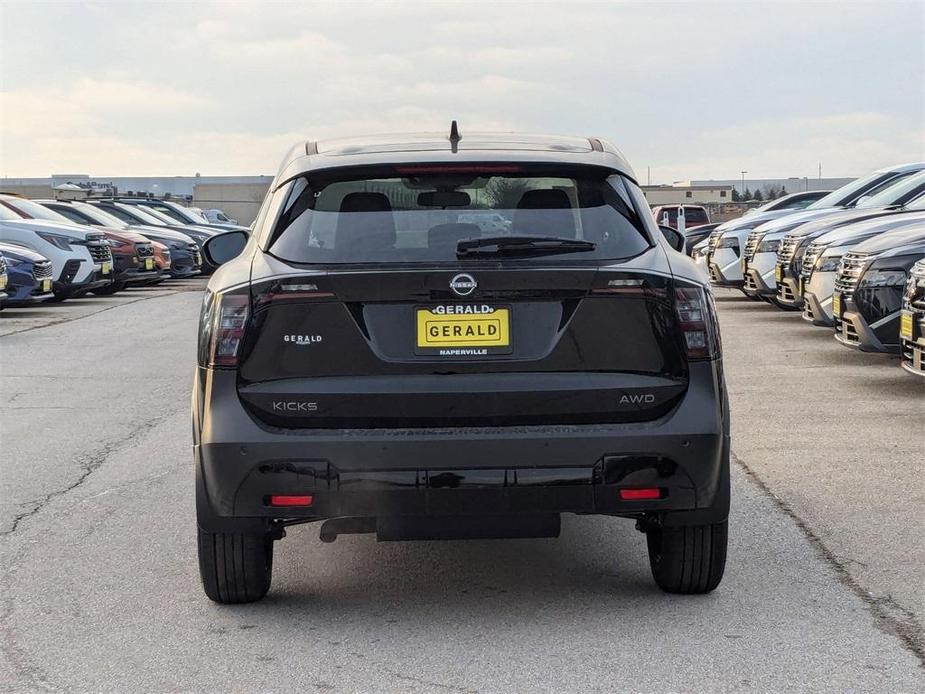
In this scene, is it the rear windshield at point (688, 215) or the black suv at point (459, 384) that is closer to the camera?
the black suv at point (459, 384)

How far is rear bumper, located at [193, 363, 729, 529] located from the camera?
180 inches

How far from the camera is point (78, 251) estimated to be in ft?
72.5

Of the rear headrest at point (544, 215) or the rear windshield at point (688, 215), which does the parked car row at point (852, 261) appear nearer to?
the rear headrest at point (544, 215)

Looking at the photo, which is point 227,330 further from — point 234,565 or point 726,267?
point 726,267

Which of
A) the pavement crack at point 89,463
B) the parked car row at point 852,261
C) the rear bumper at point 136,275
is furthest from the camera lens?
the rear bumper at point 136,275

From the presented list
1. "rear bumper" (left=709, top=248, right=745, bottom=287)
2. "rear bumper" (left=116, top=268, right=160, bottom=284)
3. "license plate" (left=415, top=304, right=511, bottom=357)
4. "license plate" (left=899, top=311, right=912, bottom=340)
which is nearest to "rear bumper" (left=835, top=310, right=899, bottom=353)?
"license plate" (left=899, top=311, right=912, bottom=340)

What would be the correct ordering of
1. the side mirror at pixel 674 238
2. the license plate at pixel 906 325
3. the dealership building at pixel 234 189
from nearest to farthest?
the side mirror at pixel 674 238 → the license plate at pixel 906 325 → the dealership building at pixel 234 189

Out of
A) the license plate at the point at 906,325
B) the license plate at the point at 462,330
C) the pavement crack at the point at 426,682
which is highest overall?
the license plate at the point at 462,330

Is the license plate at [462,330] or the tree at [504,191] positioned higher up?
the tree at [504,191]

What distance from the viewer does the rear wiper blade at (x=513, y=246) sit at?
4703mm

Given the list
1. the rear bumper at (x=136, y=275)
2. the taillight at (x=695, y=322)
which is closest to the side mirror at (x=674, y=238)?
the taillight at (x=695, y=322)

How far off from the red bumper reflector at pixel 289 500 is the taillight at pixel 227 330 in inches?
18.6

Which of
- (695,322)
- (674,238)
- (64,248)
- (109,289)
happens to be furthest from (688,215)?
(695,322)

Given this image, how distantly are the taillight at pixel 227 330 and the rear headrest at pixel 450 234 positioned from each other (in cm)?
67
